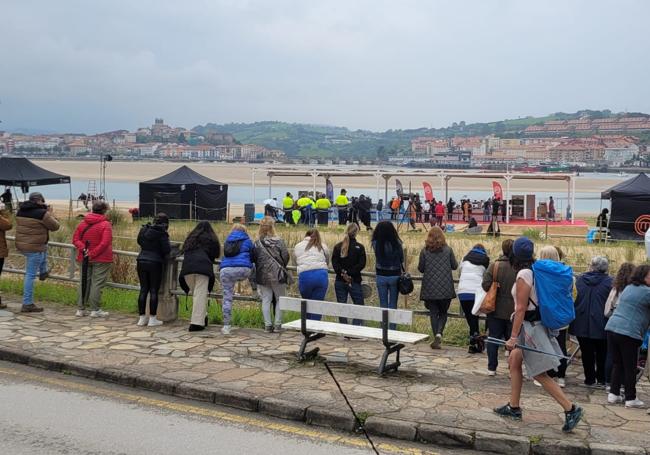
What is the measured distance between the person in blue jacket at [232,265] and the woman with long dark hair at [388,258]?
158cm

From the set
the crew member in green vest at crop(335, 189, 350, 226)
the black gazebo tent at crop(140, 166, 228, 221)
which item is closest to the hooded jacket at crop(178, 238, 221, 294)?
the crew member in green vest at crop(335, 189, 350, 226)

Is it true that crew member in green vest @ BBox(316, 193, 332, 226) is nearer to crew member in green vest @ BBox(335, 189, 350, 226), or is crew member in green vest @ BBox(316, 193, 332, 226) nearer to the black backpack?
crew member in green vest @ BBox(335, 189, 350, 226)

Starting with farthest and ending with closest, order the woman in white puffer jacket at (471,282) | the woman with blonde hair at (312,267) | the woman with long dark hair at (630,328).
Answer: the woman with blonde hair at (312,267) → the woman in white puffer jacket at (471,282) → the woman with long dark hair at (630,328)

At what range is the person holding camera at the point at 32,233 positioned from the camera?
998 cm

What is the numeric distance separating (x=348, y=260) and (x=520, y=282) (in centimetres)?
353

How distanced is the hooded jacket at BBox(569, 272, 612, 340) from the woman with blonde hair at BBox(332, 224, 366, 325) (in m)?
2.79

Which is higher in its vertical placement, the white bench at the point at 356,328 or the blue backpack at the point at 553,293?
the blue backpack at the point at 553,293

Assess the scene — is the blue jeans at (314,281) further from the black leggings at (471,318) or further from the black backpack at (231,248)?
the black leggings at (471,318)

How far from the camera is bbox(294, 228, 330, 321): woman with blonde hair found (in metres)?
9.39

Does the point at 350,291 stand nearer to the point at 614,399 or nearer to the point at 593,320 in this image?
the point at 593,320

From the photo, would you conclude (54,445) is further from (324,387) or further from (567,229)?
(567,229)

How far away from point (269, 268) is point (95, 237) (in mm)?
2358

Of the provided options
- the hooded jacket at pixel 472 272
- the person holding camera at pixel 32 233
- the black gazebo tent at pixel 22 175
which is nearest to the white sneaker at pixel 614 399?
the hooded jacket at pixel 472 272

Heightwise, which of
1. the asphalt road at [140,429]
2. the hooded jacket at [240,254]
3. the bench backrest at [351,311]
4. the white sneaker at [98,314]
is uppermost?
the hooded jacket at [240,254]
